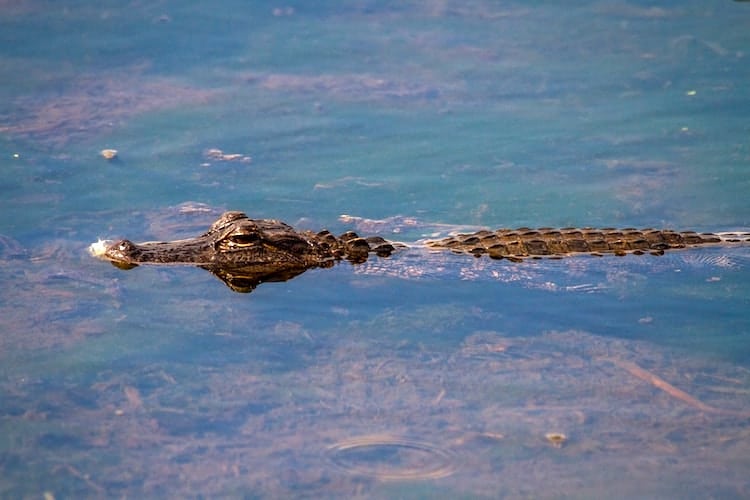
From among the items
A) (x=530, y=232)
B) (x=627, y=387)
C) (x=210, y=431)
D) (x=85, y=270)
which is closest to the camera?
(x=210, y=431)

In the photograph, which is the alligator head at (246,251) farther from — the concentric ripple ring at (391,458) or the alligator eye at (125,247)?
the concentric ripple ring at (391,458)

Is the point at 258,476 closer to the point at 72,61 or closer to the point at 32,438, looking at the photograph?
the point at 32,438

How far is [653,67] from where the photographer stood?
12.6 metres

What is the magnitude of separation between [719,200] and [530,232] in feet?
7.61

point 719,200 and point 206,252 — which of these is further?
point 719,200

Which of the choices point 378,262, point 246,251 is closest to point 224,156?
point 246,251

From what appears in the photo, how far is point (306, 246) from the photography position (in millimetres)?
9000

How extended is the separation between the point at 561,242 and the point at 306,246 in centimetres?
219

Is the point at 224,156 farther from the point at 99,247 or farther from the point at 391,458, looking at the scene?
the point at 391,458

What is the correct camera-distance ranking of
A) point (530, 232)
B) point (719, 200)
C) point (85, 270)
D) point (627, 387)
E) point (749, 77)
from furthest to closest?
1. point (749, 77)
2. point (719, 200)
3. point (530, 232)
4. point (85, 270)
5. point (627, 387)

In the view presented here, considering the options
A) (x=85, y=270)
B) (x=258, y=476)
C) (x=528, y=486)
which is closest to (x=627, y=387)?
(x=528, y=486)

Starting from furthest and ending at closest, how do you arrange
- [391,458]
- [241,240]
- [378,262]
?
[378,262], [241,240], [391,458]

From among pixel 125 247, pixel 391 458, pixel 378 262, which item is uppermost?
pixel 125 247

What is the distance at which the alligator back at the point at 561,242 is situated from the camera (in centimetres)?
910
